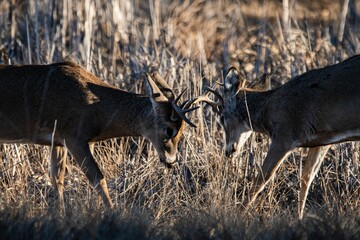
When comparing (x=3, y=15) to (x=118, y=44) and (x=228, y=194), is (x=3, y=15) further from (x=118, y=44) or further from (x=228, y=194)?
(x=228, y=194)

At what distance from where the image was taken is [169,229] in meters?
7.61

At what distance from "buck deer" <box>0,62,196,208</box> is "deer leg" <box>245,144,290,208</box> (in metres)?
0.96

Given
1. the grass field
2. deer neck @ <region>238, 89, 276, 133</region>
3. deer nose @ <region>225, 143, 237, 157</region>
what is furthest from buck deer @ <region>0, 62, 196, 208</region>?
deer neck @ <region>238, 89, 276, 133</region>

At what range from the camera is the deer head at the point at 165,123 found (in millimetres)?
9680

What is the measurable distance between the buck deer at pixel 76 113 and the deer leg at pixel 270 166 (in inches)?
37.6

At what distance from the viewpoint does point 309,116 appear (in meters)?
9.45

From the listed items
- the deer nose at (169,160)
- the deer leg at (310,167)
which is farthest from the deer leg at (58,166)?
the deer leg at (310,167)

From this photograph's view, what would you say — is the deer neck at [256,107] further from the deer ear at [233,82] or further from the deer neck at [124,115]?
the deer neck at [124,115]

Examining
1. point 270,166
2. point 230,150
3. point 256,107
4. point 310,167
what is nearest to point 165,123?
point 230,150

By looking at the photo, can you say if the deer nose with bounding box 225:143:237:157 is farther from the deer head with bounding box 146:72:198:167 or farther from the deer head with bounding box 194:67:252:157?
the deer head with bounding box 146:72:198:167

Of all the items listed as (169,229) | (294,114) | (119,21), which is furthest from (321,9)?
(169,229)

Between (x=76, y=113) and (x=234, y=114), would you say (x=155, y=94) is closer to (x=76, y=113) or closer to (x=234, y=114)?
(x=76, y=113)

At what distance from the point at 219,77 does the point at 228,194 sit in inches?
193

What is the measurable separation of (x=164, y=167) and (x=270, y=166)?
1.35 metres
